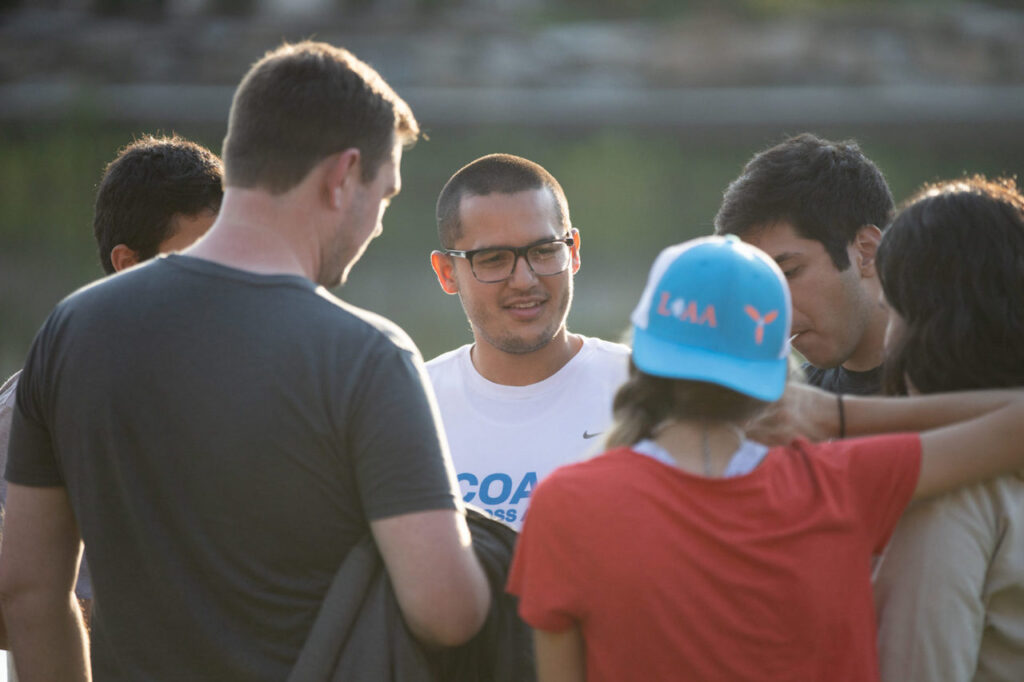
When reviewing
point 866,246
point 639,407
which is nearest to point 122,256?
point 639,407

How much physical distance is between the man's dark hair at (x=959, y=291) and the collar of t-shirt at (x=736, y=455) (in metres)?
0.33

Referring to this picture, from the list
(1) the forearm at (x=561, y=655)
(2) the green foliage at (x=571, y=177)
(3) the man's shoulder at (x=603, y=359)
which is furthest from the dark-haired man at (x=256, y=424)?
(2) the green foliage at (x=571, y=177)

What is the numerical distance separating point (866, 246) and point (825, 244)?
0.37 ft

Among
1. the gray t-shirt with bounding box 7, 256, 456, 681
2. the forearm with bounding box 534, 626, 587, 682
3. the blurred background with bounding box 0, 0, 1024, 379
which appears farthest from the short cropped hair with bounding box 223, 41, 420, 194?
the blurred background with bounding box 0, 0, 1024, 379

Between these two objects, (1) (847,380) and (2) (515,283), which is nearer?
(1) (847,380)

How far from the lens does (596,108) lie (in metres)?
18.0

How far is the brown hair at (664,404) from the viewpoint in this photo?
150cm

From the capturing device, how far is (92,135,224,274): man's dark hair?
237 cm

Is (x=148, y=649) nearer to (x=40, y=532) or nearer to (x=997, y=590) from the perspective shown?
(x=40, y=532)

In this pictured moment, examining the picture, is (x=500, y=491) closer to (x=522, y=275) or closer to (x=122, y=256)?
(x=522, y=275)

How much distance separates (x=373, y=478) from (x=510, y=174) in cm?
140

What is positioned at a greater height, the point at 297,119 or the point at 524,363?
the point at 297,119

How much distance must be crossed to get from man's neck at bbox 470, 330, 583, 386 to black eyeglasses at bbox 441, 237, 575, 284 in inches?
6.7

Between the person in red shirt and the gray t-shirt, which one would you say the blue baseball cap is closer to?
the person in red shirt
